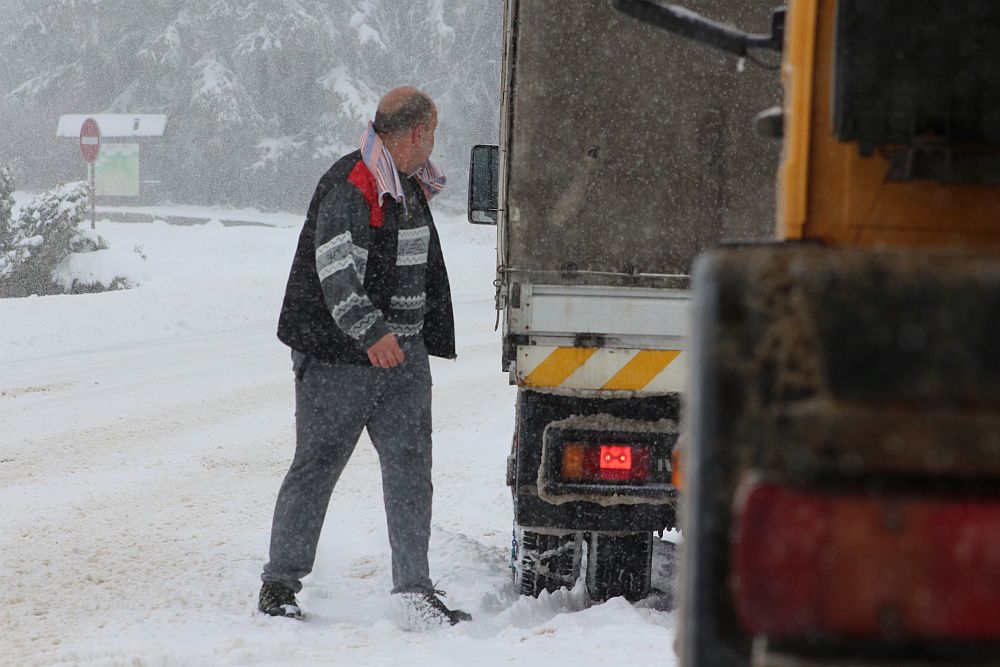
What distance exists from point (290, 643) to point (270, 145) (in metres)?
45.2

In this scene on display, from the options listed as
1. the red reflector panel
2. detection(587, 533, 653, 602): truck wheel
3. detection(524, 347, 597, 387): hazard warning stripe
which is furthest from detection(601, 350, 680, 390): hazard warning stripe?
the red reflector panel

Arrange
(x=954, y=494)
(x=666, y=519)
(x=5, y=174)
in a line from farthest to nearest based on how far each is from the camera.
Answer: (x=5, y=174)
(x=666, y=519)
(x=954, y=494)

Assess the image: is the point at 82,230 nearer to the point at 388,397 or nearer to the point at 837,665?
the point at 388,397

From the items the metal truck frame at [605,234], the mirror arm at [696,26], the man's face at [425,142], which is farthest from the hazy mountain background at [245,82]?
the mirror arm at [696,26]

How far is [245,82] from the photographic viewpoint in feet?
157

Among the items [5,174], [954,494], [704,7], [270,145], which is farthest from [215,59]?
[954,494]

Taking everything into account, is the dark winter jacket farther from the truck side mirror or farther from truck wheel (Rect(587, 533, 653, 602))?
truck wheel (Rect(587, 533, 653, 602))

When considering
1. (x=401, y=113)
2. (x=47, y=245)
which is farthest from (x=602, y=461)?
(x=47, y=245)

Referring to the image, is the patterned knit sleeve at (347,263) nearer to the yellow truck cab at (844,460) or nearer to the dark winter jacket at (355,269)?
the dark winter jacket at (355,269)

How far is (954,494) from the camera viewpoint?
1.14m

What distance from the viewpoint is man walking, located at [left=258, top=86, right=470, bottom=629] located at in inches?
161

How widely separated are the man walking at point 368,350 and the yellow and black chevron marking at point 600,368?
460 millimetres

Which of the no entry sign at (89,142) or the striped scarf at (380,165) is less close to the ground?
the no entry sign at (89,142)

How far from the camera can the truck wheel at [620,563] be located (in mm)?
4395
